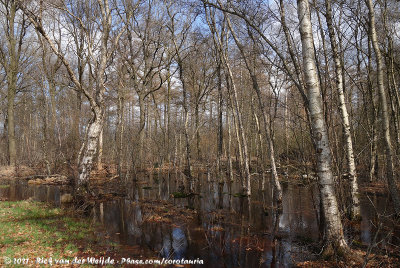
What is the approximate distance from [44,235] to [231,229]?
5.08 m

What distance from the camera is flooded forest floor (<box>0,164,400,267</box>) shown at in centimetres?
516

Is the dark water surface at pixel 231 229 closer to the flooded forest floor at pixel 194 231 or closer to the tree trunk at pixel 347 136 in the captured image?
the flooded forest floor at pixel 194 231

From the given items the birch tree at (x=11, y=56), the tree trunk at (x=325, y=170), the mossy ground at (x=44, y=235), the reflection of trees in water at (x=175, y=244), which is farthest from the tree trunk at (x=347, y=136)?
the birch tree at (x=11, y=56)

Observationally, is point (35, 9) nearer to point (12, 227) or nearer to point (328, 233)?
point (12, 227)

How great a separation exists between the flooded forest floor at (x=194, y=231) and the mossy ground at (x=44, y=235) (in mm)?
17

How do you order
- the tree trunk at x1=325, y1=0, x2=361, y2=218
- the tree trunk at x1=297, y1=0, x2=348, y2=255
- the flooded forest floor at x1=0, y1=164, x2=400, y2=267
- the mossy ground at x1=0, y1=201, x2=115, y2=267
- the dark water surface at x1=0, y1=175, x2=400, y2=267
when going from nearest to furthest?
the tree trunk at x1=297, y1=0, x2=348, y2=255 → the mossy ground at x1=0, y1=201, x2=115, y2=267 → the flooded forest floor at x1=0, y1=164, x2=400, y2=267 → the dark water surface at x1=0, y1=175, x2=400, y2=267 → the tree trunk at x1=325, y1=0, x2=361, y2=218

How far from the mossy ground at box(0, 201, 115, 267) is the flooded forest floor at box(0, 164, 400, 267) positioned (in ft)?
0.06

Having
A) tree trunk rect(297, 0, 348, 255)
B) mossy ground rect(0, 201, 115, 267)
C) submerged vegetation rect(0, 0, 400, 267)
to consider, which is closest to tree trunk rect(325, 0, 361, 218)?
submerged vegetation rect(0, 0, 400, 267)

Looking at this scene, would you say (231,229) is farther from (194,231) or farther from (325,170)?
(325,170)

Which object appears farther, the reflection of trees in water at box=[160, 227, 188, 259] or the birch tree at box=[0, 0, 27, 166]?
the birch tree at box=[0, 0, 27, 166]

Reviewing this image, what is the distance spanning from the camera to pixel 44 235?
19.0 feet

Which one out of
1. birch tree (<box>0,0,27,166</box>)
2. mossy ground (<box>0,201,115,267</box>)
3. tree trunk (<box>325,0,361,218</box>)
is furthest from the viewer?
birch tree (<box>0,0,27,166</box>)

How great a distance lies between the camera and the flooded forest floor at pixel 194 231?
16.9ft

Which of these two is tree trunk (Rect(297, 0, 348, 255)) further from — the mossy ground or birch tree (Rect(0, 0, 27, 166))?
birch tree (Rect(0, 0, 27, 166))
